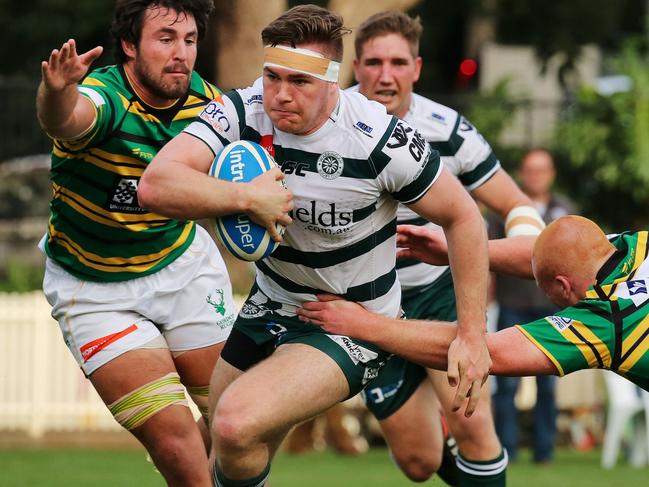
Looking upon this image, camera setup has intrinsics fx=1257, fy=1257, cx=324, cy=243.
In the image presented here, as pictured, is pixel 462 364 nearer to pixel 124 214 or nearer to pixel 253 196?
pixel 253 196

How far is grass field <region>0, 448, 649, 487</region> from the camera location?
9617 mm

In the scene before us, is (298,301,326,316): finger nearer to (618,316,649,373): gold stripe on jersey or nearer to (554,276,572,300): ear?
(554,276,572,300): ear

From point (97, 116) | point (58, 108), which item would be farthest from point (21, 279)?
point (58, 108)

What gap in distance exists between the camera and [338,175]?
517 centimetres

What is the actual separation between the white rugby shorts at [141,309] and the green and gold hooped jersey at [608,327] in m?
1.83

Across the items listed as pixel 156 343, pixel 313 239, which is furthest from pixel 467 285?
pixel 156 343

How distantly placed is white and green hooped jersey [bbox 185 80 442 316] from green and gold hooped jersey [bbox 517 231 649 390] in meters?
0.79

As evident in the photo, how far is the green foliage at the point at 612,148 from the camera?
1495 cm

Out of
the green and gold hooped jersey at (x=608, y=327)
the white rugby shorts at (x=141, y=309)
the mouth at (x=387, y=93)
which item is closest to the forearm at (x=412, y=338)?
the green and gold hooped jersey at (x=608, y=327)

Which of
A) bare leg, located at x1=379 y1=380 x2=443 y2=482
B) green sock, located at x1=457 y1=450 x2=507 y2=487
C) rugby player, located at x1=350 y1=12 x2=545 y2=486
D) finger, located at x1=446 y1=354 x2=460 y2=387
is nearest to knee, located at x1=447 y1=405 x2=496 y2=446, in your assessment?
rugby player, located at x1=350 y1=12 x2=545 y2=486

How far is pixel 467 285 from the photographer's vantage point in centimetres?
522

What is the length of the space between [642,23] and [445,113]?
14693mm

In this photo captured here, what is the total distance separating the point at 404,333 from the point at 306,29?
4.35 feet

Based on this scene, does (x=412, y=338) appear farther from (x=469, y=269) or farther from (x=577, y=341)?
(x=577, y=341)
